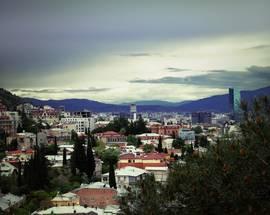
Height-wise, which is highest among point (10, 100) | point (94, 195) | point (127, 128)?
point (10, 100)

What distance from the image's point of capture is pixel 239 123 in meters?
2.46

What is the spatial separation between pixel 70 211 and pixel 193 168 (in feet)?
19.9

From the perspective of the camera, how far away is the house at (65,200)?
9299 mm

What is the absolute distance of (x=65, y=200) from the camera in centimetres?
945

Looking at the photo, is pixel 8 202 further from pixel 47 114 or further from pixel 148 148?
pixel 47 114

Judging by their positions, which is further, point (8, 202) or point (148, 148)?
point (148, 148)

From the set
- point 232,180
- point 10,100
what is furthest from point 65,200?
point 10,100

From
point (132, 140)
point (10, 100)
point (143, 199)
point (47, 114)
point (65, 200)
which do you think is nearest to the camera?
point (143, 199)

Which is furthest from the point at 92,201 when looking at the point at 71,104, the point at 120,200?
the point at 71,104

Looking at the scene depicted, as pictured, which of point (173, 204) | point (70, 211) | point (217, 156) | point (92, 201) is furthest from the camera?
point (92, 201)

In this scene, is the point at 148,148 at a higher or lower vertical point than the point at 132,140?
lower

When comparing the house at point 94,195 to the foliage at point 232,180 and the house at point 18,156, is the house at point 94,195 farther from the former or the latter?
the foliage at point 232,180

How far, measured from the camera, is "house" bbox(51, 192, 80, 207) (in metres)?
9.30

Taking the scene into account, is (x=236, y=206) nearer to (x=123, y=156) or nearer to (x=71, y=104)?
(x=123, y=156)
